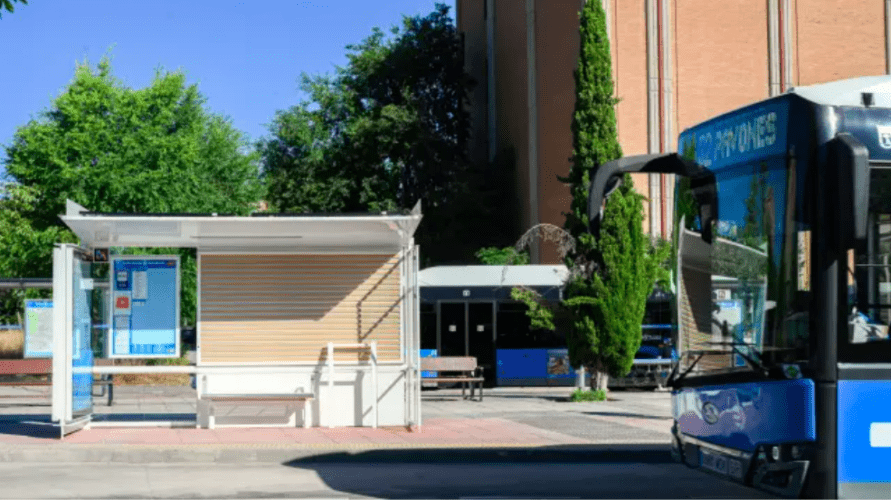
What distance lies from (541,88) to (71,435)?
93.6 ft

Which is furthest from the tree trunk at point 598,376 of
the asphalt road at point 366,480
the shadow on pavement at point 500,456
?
the asphalt road at point 366,480

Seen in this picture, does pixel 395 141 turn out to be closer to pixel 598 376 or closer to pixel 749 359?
pixel 598 376

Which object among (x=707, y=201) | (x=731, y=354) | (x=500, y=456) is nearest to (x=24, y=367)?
(x=500, y=456)

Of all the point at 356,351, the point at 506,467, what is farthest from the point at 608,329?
the point at 506,467

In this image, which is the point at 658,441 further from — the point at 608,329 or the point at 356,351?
the point at 608,329

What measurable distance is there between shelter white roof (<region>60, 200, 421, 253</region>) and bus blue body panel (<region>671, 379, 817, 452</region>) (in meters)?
7.22

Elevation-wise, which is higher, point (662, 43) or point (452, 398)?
point (662, 43)

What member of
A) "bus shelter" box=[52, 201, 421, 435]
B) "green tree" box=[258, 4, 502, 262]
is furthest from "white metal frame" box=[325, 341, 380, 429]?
"green tree" box=[258, 4, 502, 262]

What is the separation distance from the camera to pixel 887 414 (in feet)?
29.9

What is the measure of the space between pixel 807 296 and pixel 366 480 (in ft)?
20.4

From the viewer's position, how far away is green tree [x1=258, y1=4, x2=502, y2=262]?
50.9 m

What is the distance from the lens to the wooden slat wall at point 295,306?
19.8 m

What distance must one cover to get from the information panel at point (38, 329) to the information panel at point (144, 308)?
7986 mm

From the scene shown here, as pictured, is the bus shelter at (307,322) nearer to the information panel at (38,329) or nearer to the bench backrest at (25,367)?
the bench backrest at (25,367)
